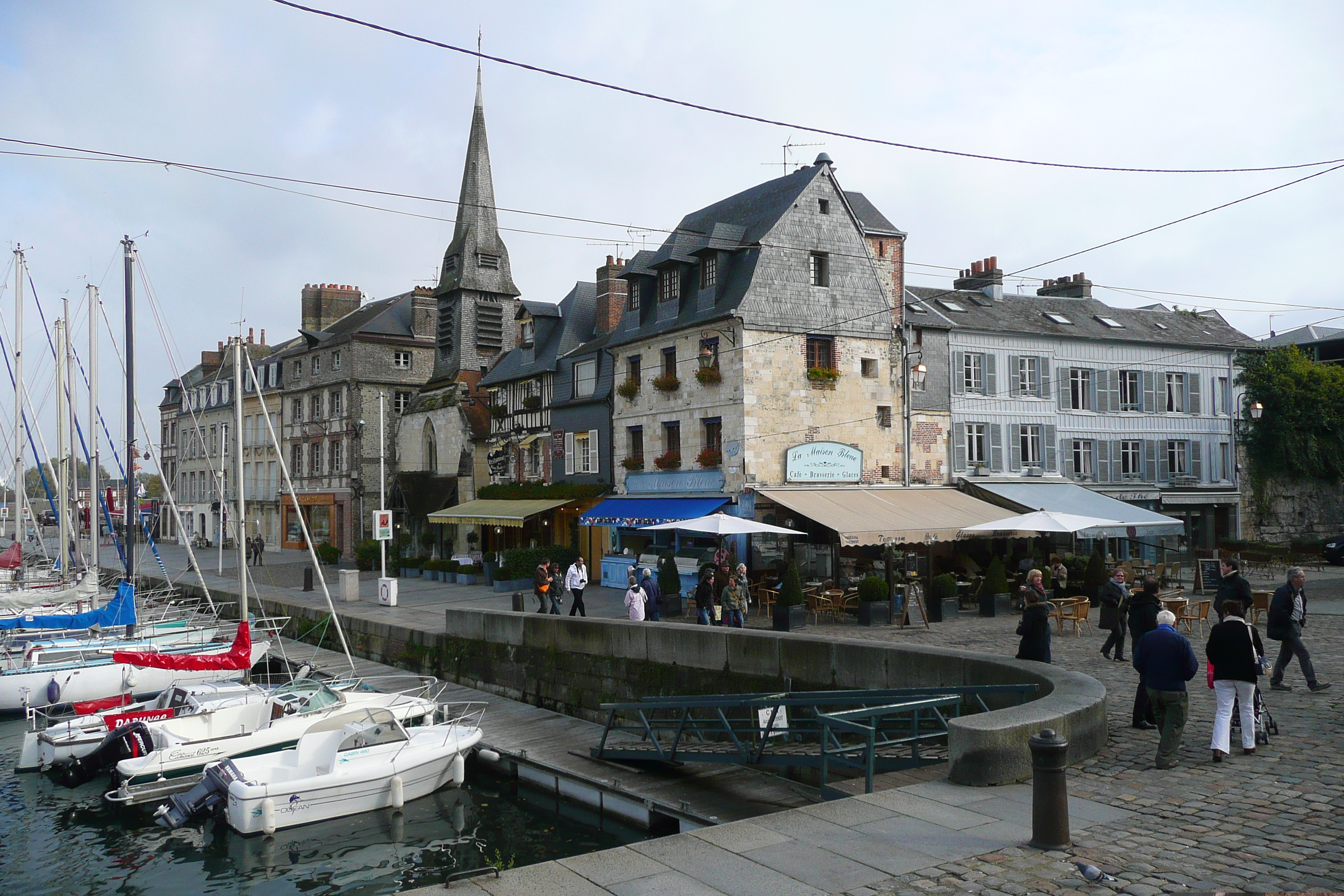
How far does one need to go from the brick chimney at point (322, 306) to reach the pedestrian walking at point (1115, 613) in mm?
44713

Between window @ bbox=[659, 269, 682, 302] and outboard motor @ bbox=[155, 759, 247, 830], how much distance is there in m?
18.0

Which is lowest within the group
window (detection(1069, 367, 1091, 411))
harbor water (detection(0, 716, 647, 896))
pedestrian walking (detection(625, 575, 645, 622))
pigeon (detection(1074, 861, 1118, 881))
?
harbor water (detection(0, 716, 647, 896))

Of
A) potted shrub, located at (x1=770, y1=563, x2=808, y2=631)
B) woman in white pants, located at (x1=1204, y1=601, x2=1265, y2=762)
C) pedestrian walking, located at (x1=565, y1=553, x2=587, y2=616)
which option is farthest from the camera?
pedestrian walking, located at (x1=565, y1=553, x2=587, y2=616)

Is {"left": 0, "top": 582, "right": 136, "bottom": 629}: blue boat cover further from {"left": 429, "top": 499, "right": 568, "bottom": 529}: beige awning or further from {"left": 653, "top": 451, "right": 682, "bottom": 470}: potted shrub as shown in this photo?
{"left": 653, "top": 451, "right": 682, "bottom": 470}: potted shrub

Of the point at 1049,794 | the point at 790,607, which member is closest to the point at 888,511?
the point at 790,607

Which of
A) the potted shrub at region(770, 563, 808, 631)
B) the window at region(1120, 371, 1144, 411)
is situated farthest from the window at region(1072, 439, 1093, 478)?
the potted shrub at region(770, 563, 808, 631)

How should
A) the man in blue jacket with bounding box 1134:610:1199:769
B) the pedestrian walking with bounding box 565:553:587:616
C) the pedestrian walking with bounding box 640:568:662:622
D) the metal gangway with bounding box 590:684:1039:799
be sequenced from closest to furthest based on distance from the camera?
the man in blue jacket with bounding box 1134:610:1199:769 < the metal gangway with bounding box 590:684:1039:799 < the pedestrian walking with bounding box 640:568:662:622 < the pedestrian walking with bounding box 565:553:587:616

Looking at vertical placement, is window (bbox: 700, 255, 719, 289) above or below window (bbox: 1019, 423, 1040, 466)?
above

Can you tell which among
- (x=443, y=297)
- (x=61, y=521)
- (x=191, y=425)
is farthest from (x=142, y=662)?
(x=191, y=425)

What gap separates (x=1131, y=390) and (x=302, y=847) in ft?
96.5

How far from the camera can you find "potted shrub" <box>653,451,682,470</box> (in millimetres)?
27031

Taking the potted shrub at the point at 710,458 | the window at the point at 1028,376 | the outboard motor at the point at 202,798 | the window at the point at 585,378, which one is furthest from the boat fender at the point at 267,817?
the window at the point at 1028,376

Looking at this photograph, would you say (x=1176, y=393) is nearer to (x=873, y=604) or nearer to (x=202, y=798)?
(x=873, y=604)

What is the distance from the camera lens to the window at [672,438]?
27.3 meters
